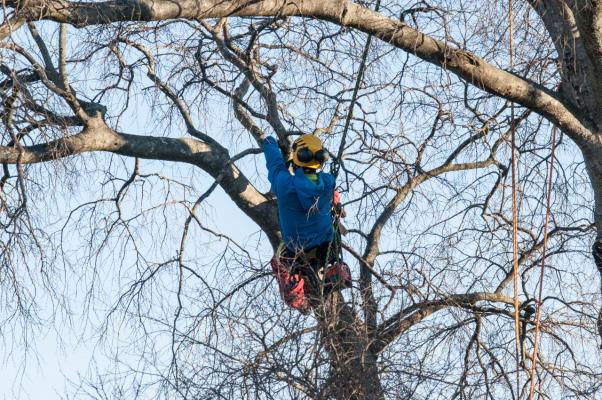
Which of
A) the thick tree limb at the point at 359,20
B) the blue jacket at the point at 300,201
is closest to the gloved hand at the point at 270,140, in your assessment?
the blue jacket at the point at 300,201

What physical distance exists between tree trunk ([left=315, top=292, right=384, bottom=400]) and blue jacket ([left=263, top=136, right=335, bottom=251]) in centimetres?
115

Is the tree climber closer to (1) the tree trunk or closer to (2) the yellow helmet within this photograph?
(2) the yellow helmet

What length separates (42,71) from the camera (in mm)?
8023

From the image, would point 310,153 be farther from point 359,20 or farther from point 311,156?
point 359,20

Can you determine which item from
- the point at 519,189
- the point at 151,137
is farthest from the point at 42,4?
the point at 519,189

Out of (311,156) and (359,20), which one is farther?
(311,156)

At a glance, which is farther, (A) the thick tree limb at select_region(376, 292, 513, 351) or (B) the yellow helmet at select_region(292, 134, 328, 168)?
(B) the yellow helmet at select_region(292, 134, 328, 168)

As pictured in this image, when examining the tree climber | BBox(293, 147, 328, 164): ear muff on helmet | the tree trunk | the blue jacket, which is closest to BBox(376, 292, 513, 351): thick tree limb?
the tree trunk

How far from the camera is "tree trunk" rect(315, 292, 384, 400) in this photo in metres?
7.38

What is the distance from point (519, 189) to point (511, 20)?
1669 millimetres

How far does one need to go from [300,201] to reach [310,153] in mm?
330

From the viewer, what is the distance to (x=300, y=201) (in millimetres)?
9070

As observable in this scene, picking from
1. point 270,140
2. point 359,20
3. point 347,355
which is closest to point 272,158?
point 270,140

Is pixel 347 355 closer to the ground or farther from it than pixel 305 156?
closer to the ground
